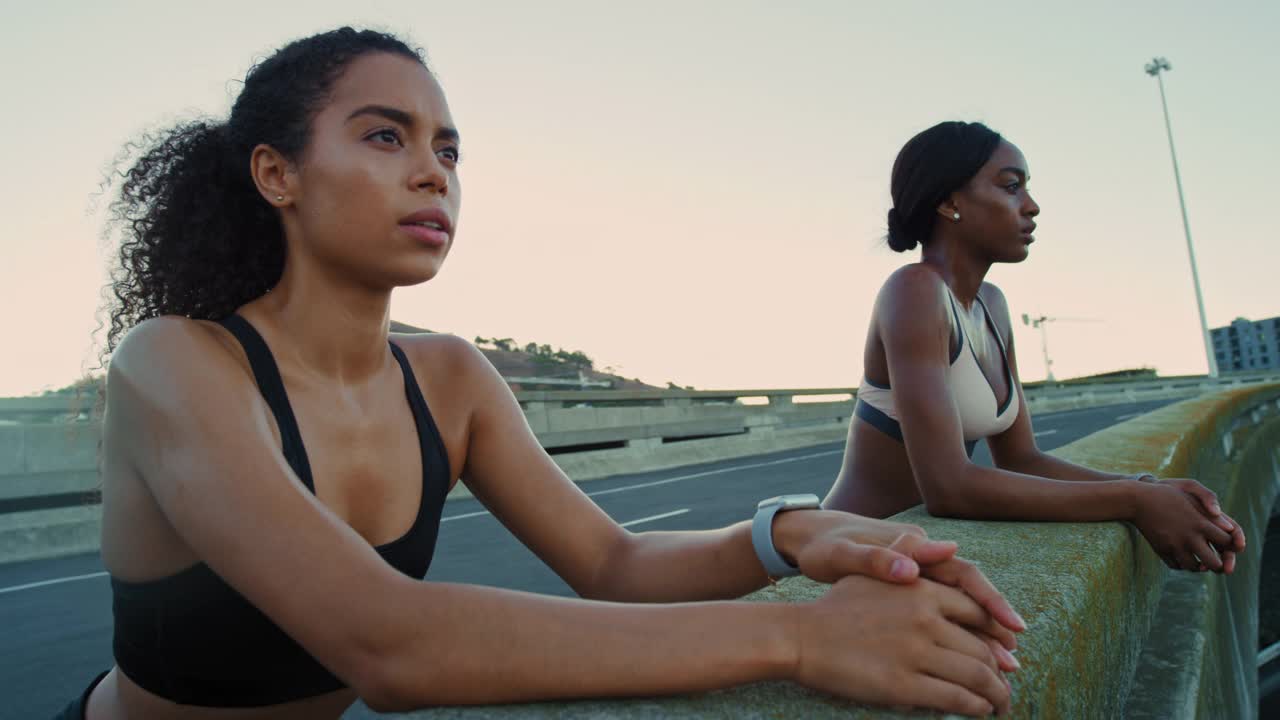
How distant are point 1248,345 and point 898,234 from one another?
212854 mm

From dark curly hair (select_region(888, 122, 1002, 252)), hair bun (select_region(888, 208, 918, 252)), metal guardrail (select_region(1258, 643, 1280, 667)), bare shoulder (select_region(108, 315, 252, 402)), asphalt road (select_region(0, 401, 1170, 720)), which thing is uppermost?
dark curly hair (select_region(888, 122, 1002, 252))

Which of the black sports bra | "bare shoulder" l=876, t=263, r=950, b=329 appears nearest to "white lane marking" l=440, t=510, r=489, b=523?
"bare shoulder" l=876, t=263, r=950, b=329

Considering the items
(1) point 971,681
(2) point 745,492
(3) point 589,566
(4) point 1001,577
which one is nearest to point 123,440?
(3) point 589,566

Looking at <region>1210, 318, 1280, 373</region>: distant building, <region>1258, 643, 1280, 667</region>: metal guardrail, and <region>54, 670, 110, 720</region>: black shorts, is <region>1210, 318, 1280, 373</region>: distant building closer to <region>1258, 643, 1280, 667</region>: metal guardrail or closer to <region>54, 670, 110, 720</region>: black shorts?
<region>1258, 643, 1280, 667</region>: metal guardrail

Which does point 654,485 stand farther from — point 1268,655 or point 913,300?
point 913,300

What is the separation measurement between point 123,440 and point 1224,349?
222677mm

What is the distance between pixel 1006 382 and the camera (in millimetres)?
3047

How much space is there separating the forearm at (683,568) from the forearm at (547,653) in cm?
52

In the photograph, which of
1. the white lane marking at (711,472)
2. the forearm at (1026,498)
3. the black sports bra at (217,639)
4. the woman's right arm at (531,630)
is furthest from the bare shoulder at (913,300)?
the white lane marking at (711,472)

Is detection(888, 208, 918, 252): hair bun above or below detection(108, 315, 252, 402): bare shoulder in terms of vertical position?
above

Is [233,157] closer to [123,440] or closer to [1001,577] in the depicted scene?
[123,440]

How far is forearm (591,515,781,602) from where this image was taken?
1688mm

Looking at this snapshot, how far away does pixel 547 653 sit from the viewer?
112cm

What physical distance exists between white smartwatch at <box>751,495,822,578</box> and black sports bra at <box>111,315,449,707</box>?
2.72 ft
